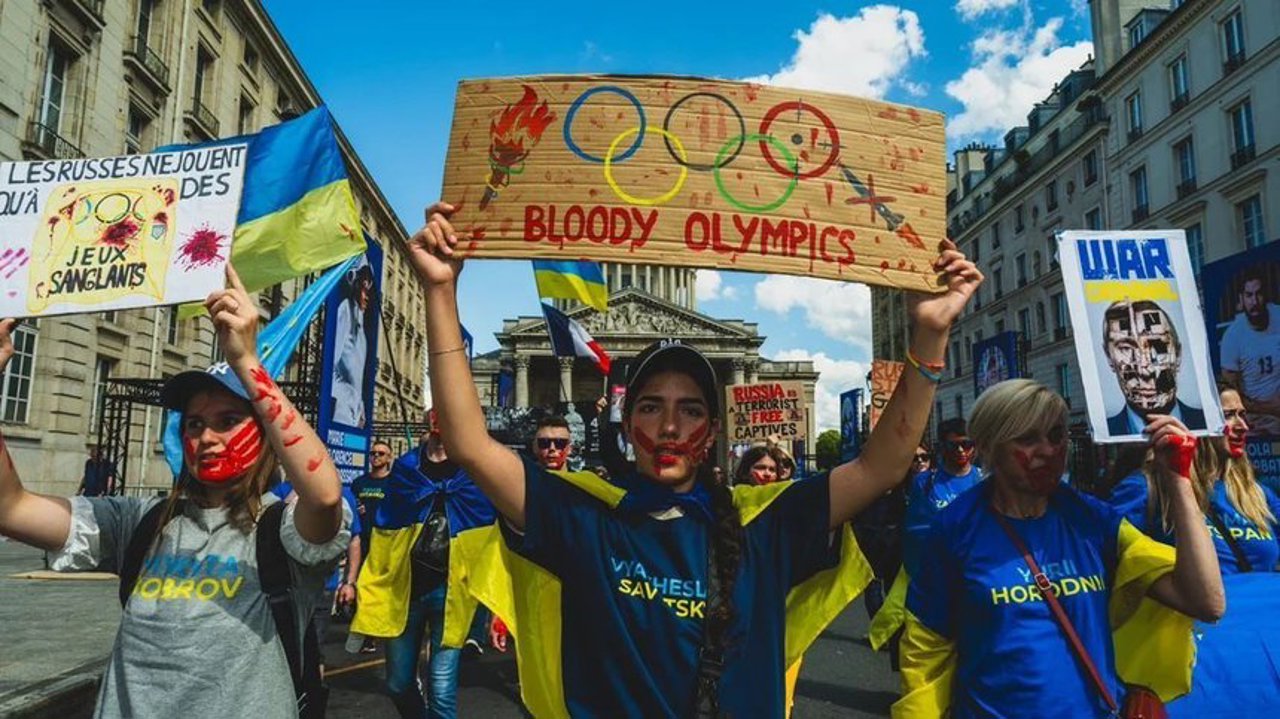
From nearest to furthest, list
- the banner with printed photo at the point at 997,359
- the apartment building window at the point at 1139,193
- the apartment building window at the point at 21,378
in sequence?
the banner with printed photo at the point at 997,359 < the apartment building window at the point at 21,378 < the apartment building window at the point at 1139,193

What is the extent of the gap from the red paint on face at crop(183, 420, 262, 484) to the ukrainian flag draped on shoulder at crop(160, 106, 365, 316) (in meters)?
3.41

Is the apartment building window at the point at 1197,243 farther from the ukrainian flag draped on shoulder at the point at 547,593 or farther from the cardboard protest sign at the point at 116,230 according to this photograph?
the cardboard protest sign at the point at 116,230

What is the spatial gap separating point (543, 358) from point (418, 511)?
2617 inches

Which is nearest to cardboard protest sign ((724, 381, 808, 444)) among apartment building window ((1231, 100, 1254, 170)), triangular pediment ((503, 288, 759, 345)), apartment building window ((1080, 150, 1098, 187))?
apartment building window ((1231, 100, 1254, 170))

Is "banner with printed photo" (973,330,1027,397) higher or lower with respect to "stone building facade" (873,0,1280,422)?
lower

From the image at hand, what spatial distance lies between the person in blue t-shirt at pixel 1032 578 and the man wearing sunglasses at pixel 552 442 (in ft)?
10.7

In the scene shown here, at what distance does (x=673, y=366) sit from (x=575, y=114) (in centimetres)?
75

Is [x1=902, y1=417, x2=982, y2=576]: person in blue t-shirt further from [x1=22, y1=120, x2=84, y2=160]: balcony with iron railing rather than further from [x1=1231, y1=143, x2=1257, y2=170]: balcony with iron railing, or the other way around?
[x1=1231, y1=143, x2=1257, y2=170]: balcony with iron railing

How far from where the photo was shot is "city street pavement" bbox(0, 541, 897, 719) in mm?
4914

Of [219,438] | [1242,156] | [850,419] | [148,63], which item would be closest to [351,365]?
[219,438]

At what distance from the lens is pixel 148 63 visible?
19.7 m

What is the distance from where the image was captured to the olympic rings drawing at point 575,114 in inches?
87.7

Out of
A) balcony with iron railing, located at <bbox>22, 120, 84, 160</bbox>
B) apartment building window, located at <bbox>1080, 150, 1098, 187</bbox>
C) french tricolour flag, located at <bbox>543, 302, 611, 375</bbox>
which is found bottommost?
french tricolour flag, located at <bbox>543, 302, 611, 375</bbox>

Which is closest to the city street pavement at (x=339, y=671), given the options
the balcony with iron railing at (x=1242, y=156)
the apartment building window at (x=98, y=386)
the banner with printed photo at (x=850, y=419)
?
the banner with printed photo at (x=850, y=419)
